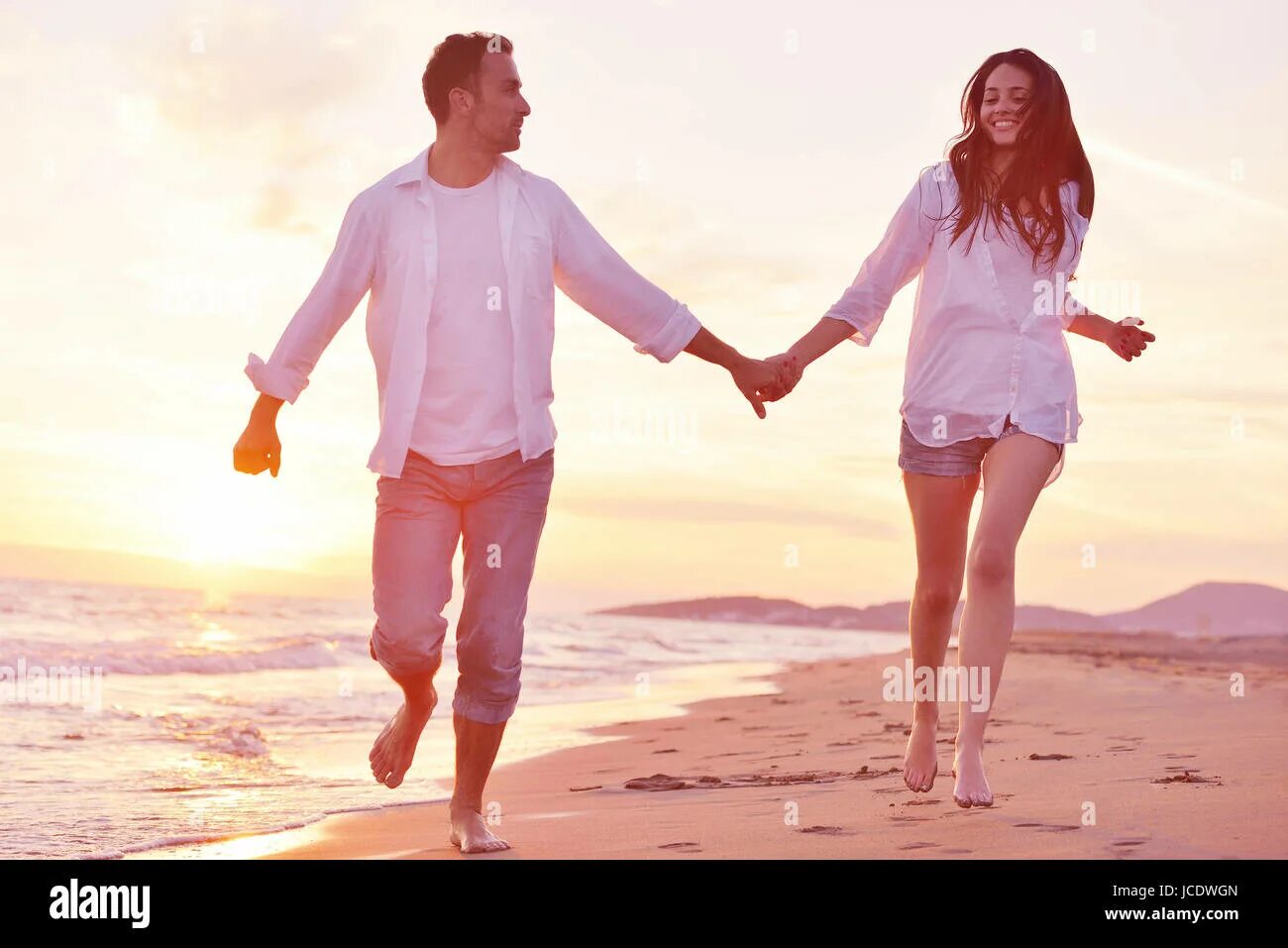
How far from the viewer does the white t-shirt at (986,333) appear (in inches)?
160

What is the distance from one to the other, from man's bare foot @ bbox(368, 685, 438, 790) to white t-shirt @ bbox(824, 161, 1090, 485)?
1886 millimetres

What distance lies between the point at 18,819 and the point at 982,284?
13.9 feet

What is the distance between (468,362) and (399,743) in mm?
1357

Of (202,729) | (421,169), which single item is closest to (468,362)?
(421,169)

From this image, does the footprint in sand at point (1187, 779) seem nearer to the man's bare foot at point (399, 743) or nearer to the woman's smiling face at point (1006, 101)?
the woman's smiling face at point (1006, 101)

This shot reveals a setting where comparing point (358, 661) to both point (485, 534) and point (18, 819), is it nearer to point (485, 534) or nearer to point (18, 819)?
point (18, 819)

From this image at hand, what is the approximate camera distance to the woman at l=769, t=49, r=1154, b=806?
403 cm

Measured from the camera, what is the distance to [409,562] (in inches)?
153

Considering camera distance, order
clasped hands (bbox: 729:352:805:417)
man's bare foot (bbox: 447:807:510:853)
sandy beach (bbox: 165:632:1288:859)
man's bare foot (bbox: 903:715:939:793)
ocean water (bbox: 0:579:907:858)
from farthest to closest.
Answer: ocean water (bbox: 0:579:907:858)
clasped hands (bbox: 729:352:805:417)
man's bare foot (bbox: 903:715:939:793)
man's bare foot (bbox: 447:807:510:853)
sandy beach (bbox: 165:632:1288:859)

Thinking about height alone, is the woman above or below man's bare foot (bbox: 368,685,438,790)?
above

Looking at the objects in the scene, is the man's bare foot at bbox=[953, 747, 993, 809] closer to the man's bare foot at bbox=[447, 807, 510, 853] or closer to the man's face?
the man's bare foot at bbox=[447, 807, 510, 853]

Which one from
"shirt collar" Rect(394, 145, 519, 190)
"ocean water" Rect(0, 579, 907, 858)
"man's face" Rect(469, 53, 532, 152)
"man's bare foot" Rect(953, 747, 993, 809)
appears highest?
"man's face" Rect(469, 53, 532, 152)

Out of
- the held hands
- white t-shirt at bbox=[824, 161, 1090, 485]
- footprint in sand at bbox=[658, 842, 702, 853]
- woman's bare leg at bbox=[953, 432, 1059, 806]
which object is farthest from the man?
the held hands
